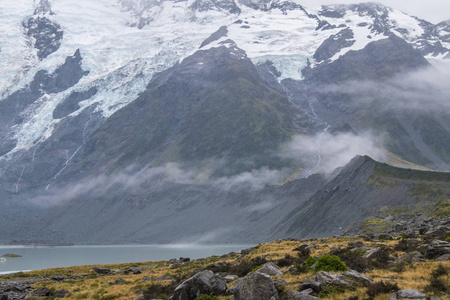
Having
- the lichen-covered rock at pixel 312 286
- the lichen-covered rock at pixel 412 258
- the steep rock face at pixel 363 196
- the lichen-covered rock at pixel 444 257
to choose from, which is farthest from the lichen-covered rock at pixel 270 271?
the steep rock face at pixel 363 196

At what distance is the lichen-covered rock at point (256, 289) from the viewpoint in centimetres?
2320

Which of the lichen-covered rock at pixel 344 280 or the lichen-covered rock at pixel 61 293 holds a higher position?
the lichen-covered rock at pixel 344 280

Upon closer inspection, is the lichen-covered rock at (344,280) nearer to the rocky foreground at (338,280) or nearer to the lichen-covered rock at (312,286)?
the rocky foreground at (338,280)

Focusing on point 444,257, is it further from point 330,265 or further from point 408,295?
point 408,295

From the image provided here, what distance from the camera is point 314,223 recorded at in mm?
180375

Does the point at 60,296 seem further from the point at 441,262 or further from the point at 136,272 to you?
the point at 441,262

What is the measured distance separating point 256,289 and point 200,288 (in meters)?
4.48

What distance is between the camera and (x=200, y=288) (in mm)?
26875

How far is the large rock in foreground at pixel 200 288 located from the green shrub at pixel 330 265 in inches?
227

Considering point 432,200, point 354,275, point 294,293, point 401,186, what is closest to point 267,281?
point 294,293

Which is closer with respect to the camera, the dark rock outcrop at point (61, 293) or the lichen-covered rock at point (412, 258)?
the lichen-covered rock at point (412, 258)

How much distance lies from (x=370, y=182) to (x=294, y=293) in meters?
156

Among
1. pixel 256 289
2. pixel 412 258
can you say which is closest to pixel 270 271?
pixel 256 289

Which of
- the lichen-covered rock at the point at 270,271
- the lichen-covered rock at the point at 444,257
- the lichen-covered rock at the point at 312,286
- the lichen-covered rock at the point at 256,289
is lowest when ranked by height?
the lichen-covered rock at the point at 270,271
